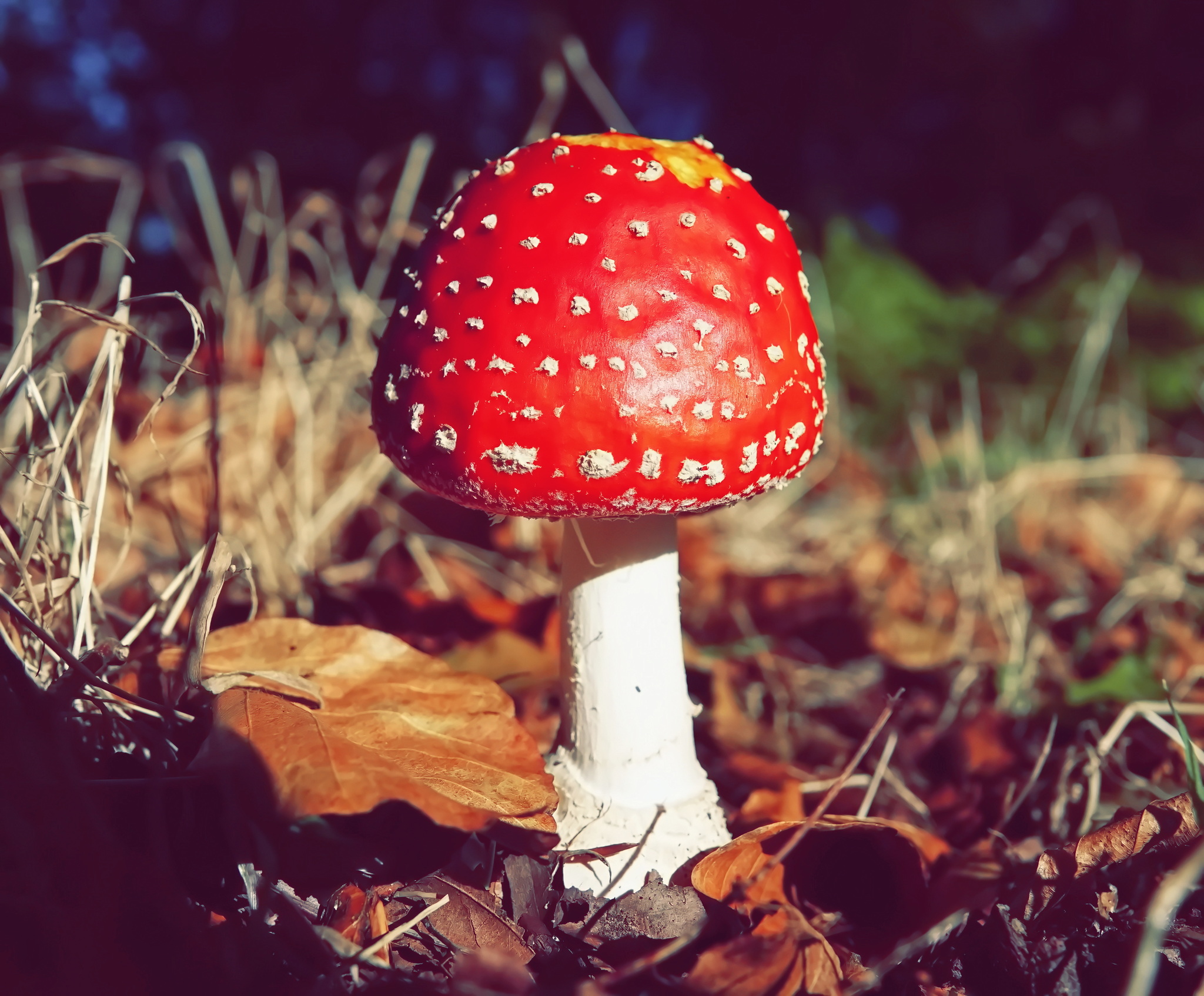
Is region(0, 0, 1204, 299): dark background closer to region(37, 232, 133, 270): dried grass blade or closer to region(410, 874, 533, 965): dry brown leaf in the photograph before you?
region(37, 232, 133, 270): dried grass blade

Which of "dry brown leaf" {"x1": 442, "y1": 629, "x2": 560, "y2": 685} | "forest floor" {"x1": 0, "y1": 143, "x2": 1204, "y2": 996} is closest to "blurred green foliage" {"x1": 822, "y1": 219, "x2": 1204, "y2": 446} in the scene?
"forest floor" {"x1": 0, "y1": 143, "x2": 1204, "y2": 996}

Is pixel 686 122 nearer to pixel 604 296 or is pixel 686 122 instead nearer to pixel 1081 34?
pixel 1081 34

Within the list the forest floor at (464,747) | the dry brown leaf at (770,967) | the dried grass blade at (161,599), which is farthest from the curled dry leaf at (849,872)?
the dried grass blade at (161,599)

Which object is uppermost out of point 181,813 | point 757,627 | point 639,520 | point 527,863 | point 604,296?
point 604,296

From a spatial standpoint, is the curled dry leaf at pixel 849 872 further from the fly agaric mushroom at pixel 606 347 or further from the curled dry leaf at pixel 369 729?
the curled dry leaf at pixel 369 729

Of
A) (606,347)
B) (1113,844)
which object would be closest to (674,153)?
(606,347)

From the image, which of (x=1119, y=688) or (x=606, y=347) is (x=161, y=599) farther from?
(x=1119, y=688)

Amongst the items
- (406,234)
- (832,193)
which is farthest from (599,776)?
(832,193)
